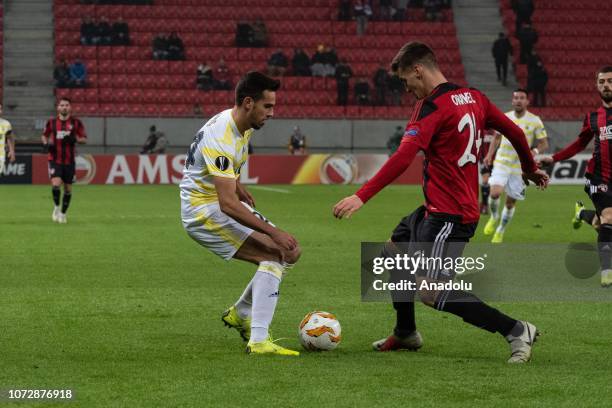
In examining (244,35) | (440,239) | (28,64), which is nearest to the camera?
(440,239)

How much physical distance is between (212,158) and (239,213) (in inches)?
15.6

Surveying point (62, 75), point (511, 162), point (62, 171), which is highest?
point (62, 75)

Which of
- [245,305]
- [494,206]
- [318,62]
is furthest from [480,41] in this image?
[245,305]

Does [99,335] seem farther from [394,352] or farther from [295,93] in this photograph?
[295,93]

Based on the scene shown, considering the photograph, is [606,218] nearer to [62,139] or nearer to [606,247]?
[606,247]

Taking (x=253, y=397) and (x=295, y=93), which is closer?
(x=253, y=397)

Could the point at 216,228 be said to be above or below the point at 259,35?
below

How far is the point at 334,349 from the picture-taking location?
7.20 meters

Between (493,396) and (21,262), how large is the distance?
806 cm

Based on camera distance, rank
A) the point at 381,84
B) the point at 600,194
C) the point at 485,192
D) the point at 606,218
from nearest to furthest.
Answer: the point at 606,218 < the point at 600,194 < the point at 485,192 < the point at 381,84

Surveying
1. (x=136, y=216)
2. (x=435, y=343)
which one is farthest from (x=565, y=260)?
(x=136, y=216)

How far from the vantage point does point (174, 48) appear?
37.1 metres

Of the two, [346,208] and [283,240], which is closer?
[346,208]

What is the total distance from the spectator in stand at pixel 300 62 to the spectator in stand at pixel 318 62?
0.22 m
